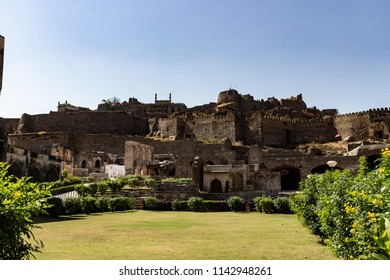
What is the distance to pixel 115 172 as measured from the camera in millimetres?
40500

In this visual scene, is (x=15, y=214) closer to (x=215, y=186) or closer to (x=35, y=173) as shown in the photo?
(x=215, y=186)

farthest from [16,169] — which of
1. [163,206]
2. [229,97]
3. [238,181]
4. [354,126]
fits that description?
[354,126]

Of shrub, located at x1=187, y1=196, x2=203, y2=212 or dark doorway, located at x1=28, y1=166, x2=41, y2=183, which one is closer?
shrub, located at x1=187, y1=196, x2=203, y2=212

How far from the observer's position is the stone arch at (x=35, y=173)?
38.9m

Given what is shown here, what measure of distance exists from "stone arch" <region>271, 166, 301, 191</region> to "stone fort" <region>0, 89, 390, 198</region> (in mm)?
106

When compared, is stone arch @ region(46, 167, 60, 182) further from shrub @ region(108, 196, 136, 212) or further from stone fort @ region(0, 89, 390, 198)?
shrub @ region(108, 196, 136, 212)

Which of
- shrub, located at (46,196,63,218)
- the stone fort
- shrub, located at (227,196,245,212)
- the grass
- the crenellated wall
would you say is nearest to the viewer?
the grass

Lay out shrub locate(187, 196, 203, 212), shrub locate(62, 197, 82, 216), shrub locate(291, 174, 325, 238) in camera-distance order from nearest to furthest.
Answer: shrub locate(291, 174, 325, 238), shrub locate(62, 197, 82, 216), shrub locate(187, 196, 203, 212)

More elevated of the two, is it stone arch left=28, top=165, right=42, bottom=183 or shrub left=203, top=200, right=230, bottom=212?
stone arch left=28, top=165, right=42, bottom=183

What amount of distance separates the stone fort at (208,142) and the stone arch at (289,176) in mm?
106

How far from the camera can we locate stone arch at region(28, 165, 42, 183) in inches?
1531

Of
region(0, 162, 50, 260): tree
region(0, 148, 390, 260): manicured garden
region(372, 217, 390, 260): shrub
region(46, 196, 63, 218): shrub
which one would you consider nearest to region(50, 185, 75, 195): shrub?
region(46, 196, 63, 218): shrub

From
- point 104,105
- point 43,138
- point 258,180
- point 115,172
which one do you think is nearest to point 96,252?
point 258,180

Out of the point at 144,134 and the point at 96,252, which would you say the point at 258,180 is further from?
the point at 144,134
